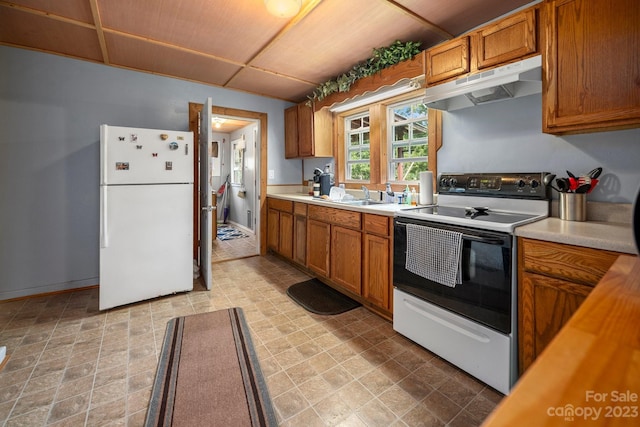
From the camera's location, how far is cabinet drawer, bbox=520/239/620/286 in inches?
50.4

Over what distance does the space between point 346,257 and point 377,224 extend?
53cm

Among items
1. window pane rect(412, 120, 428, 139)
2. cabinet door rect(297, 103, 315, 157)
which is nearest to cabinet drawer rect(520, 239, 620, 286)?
window pane rect(412, 120, 428, 139)


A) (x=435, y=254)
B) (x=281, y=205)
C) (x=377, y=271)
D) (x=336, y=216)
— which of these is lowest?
(x=377, y=271)

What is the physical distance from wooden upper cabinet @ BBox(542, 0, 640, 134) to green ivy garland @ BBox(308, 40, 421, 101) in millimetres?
975

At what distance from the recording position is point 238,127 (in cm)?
641

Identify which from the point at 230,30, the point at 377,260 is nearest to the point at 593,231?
the point at 377,260

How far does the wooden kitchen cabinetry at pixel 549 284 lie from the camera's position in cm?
131

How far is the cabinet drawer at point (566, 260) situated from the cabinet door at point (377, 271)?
0.95m

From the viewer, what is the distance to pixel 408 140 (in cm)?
298

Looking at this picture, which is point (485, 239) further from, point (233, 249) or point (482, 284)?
point (233, 249)

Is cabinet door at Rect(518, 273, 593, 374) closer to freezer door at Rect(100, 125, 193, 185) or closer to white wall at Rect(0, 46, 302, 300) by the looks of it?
freezer door at Rect(100, 125, 193, 185)

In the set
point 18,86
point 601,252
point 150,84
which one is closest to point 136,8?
point 150,84

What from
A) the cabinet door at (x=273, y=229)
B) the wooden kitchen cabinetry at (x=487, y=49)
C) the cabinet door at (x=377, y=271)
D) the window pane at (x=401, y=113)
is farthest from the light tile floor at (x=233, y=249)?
the wooden kitchen cabinetry at (x=487, y=49)

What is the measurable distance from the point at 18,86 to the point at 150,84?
1.10 metres
